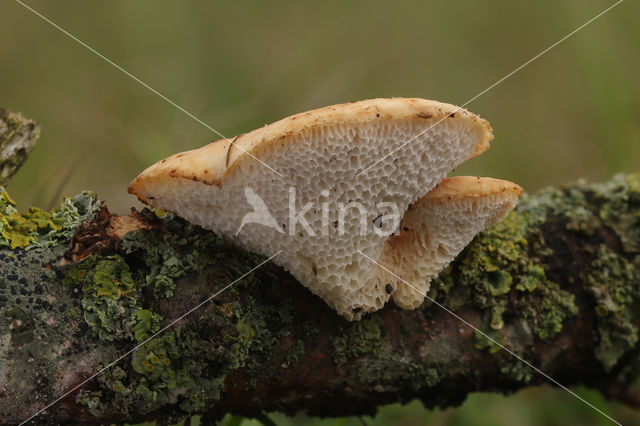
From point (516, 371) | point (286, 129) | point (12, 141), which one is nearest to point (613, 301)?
point (516, 371)

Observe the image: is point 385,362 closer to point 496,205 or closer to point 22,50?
point 496,205

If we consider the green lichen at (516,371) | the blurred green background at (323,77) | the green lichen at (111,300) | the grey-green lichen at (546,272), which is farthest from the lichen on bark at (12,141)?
the green lichen at (516,371)

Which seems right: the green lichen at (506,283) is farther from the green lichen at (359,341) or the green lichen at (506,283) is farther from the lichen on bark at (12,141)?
the lichen on bark at (12,141)

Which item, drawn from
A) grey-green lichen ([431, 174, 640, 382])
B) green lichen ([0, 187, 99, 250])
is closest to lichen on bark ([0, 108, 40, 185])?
green lichen ([0, 187, 99, 250])

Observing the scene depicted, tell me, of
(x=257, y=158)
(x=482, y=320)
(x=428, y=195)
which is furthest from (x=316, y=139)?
(x=482, y=320)

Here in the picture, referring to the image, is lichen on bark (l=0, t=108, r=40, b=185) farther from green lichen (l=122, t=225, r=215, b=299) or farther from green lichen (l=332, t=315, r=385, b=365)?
green lichen (l=332, t=315, r=385, b=365)

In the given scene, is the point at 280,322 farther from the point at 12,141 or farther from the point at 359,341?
the point at 12,141

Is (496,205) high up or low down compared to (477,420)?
up
